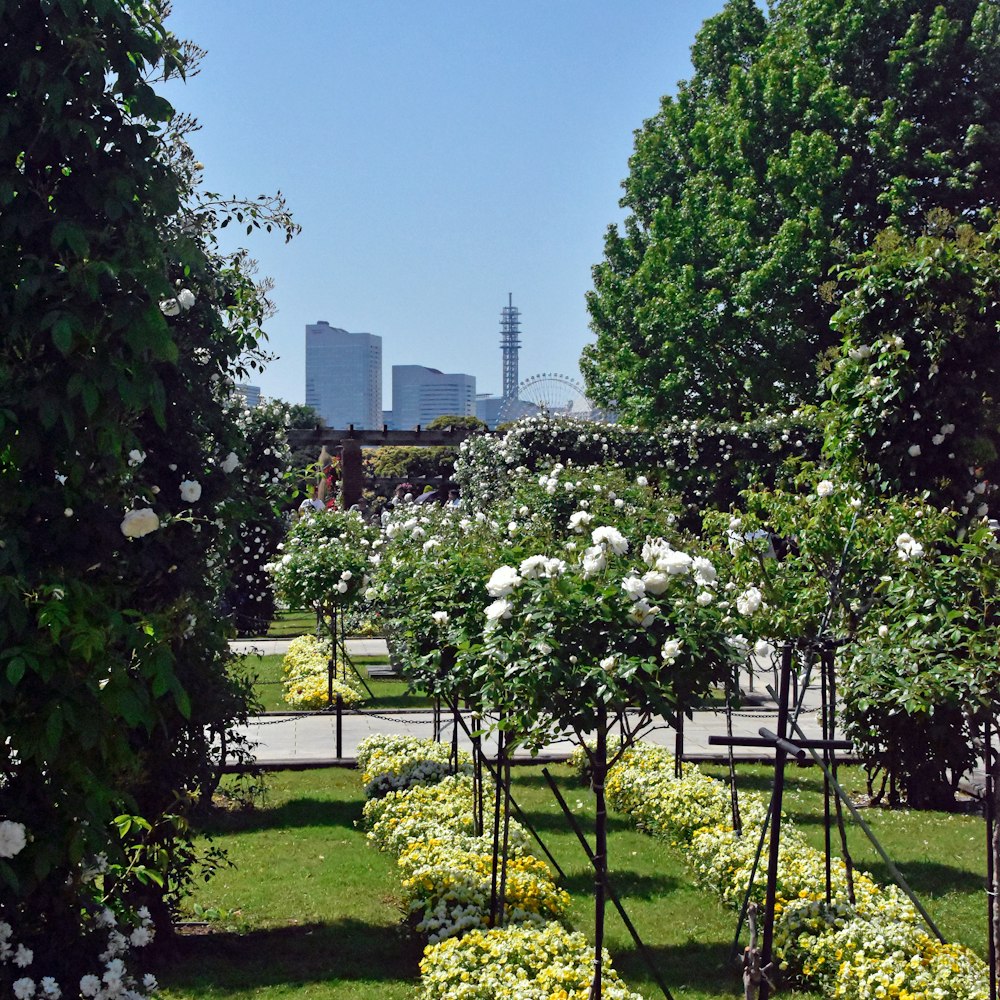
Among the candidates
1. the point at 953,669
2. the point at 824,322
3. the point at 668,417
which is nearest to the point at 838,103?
the point at 824,322

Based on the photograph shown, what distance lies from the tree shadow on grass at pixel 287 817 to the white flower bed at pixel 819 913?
7.43 ft

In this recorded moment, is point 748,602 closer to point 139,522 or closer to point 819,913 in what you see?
point 819,913

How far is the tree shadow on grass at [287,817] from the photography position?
861cm

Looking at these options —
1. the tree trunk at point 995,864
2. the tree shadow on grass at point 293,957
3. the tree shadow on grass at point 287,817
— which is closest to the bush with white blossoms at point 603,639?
the tree trunk at point 995,864

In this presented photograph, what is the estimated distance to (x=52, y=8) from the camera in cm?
316

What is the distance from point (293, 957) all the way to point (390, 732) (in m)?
6.16

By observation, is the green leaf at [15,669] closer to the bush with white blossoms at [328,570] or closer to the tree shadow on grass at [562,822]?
the tree shadow on grass at [562,822]

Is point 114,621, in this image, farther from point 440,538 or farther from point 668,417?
point 668,417

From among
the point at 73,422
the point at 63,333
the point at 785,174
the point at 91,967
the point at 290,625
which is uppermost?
the point at 785,174

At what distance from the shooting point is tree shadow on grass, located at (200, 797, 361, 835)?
861cm

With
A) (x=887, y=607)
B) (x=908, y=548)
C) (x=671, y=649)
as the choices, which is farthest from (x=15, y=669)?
(x=887, y=607)

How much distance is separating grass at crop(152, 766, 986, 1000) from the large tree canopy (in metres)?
12.7

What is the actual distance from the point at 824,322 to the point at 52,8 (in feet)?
61.7

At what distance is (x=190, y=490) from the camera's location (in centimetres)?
572
